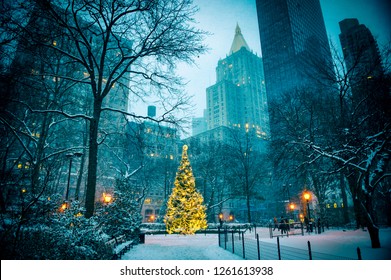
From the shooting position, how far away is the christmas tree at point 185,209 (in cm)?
1753

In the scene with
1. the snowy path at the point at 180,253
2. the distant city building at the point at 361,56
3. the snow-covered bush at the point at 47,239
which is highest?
the distant city building at the point at 361,56

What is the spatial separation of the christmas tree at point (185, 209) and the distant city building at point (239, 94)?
64.2 meters

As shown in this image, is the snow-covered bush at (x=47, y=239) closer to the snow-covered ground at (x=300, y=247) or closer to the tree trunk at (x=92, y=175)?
the tree trunk at (x=92, y=175)

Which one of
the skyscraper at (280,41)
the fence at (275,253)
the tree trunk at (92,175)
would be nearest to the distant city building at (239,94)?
the skyscraper at (280,41)

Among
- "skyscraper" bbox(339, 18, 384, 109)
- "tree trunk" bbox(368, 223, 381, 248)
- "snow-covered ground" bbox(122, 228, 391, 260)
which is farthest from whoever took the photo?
"skyscraper" bbox(339, 18, 384, 109)

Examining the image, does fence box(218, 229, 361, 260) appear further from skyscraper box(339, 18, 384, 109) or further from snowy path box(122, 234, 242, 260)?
skyscraper box(339, 18, 384, 109)

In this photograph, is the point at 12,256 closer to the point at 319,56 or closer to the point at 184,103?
the point at 184,103

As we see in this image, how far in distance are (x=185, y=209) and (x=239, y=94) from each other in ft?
337

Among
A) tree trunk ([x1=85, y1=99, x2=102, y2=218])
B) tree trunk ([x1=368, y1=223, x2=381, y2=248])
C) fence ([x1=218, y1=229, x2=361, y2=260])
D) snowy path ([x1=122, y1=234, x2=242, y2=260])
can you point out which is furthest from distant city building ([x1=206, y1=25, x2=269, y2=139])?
tree trunk ([x1=85, y1=99, x2=102, y2=218])

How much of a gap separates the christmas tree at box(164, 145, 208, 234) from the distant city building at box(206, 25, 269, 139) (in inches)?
2528

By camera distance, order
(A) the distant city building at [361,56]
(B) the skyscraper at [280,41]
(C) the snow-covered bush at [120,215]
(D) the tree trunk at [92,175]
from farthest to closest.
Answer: (B) the skyscraper at [280,41] < (C) the snow-covered bush at [120,215] < (A) the distant city building at [361,56] < (D) the tree trunk at [92,175]

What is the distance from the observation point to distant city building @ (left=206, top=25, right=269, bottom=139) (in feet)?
319

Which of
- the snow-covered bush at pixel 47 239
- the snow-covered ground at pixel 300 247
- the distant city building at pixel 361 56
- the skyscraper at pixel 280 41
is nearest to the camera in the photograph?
the snow-covered bush at pixel 47 239
